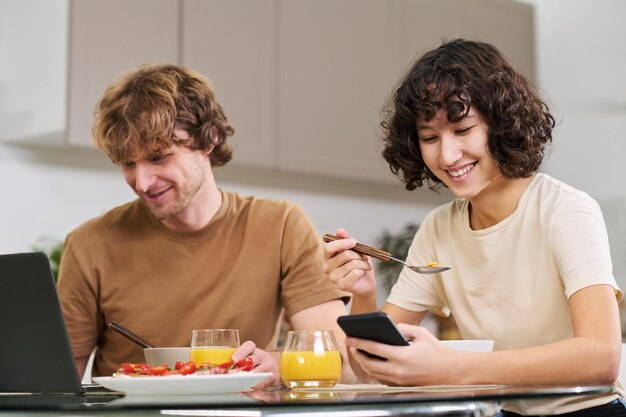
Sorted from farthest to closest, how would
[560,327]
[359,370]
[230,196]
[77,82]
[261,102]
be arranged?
[261,102] < [77,82] < [230,196] < [359,370] < [560,327]

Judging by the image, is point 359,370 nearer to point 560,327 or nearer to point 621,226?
point 560,327

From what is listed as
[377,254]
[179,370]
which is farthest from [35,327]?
[377,254]

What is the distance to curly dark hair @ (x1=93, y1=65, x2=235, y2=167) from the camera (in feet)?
6.72

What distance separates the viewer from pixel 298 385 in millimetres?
1307

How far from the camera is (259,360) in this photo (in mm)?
1529

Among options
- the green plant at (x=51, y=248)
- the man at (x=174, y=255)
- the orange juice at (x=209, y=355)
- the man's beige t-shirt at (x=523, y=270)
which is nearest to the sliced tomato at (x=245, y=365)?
the orange juice at (x=209, y=355)

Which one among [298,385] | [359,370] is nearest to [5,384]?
[298,385]

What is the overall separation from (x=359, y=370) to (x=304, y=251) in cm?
44

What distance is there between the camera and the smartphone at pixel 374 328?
1.10 m

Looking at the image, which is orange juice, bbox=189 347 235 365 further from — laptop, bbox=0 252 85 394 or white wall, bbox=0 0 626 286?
white wall, bbox=0 0 626 286

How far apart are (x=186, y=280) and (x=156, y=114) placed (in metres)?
0.41

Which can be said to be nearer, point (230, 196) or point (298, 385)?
point (298, 385)

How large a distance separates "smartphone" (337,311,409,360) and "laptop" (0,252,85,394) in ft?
1.29

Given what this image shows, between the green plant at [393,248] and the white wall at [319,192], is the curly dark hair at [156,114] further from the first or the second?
the green plant at [393,248]
